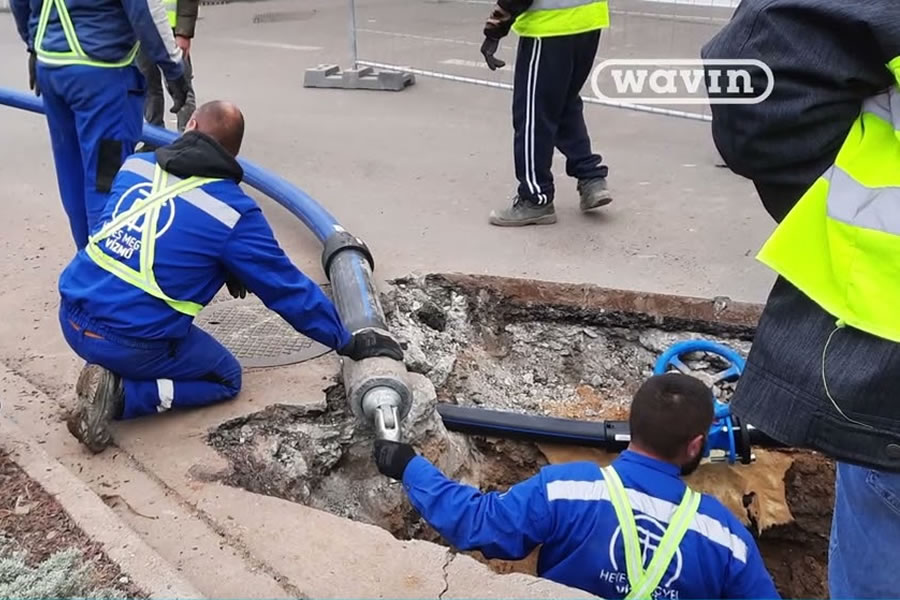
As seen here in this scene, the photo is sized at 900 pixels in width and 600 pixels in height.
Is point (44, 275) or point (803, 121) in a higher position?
point (803, 121)

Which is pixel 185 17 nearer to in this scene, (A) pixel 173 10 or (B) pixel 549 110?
(A) pixel 173 10

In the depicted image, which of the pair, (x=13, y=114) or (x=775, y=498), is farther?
(x=13, y=114)

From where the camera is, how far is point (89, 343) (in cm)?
319

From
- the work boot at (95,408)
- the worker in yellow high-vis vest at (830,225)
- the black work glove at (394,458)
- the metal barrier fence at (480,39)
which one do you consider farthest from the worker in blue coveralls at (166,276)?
the metal barrier fence at (480,39)

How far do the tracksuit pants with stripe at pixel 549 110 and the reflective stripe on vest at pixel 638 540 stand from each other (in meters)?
3.07

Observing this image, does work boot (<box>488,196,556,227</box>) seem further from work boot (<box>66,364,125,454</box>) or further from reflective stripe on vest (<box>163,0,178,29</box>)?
work boot (<box>66,364,125,454</box>)

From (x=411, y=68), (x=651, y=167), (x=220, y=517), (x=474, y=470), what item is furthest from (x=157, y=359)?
(x=411, y=68)

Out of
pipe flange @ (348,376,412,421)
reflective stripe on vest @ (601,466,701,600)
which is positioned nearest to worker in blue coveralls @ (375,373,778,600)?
reflective stripe on vest @ (601,466,701,600)

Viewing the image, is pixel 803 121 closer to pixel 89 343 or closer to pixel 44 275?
pixel 89 343

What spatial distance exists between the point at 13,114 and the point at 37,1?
3739 mm

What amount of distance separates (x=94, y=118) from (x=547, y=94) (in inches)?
88.0

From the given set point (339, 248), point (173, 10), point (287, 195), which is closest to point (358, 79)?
point (173, 10)

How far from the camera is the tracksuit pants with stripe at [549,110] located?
193 inches

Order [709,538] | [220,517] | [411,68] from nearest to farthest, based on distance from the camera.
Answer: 1. [709,538]
2. [220,517]
3. [411,68]
